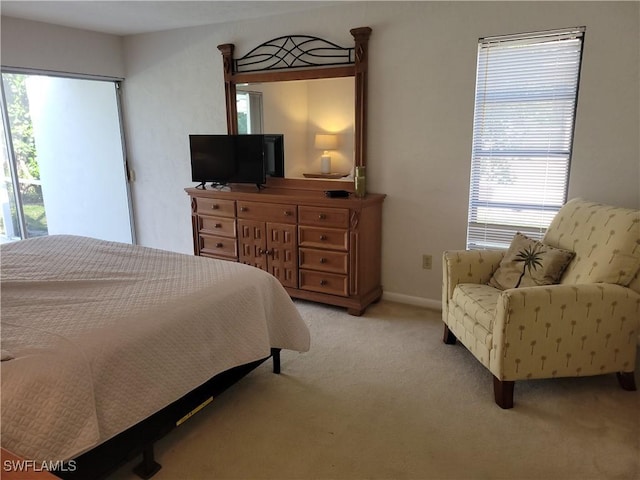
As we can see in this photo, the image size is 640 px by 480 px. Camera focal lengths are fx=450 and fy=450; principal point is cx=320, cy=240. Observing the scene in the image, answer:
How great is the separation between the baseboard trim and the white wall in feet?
0.10

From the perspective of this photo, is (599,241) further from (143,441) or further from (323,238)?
(143,441)

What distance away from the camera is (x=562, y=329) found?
87.0 inches

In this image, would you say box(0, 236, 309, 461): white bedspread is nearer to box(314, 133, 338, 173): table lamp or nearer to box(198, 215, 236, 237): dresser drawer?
box(198, 215, 236, 237): dresser drawer

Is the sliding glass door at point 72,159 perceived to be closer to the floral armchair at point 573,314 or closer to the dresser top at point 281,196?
the dresser top at point 281,196

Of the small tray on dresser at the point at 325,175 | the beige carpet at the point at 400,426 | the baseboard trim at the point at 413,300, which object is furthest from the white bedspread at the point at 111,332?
the small tray on dresser at the point at 325,175

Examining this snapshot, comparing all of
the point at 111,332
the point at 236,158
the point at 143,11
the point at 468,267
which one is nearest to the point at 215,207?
the point at 236,158

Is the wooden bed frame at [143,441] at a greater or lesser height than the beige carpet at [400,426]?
greater

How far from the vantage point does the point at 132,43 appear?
4.49 metres

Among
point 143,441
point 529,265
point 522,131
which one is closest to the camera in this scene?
point 143,441

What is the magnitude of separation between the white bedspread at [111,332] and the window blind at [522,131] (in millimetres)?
1734

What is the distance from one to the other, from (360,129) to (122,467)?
268 cm

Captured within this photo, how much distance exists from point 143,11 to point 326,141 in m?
1.78

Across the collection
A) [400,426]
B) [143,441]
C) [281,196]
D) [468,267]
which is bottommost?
[400,426]

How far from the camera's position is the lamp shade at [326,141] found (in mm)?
3570
